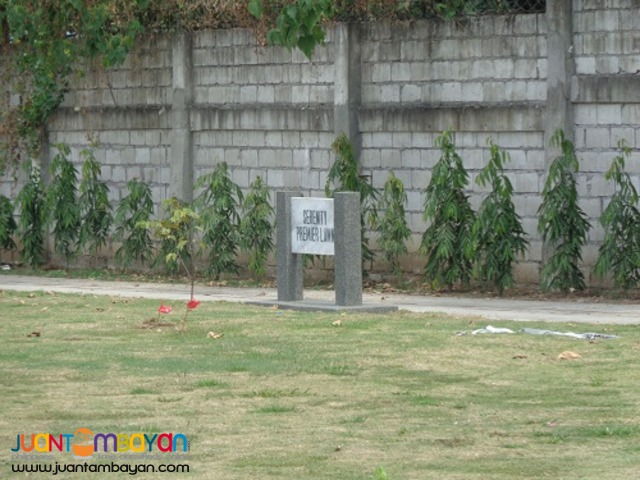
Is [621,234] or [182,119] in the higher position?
[182,119]

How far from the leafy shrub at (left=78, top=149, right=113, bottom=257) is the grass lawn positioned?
229 inches

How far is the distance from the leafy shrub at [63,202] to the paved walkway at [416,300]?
2.57 ft

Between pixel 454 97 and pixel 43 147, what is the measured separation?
6809 millimetres

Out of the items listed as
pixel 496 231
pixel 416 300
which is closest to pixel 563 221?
pixel 496 231

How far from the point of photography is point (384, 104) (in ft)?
58.8

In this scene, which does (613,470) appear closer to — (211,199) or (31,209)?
(211,199)

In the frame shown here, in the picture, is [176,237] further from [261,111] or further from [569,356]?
[569,356]

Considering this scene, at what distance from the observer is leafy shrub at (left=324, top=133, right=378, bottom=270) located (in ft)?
58.5

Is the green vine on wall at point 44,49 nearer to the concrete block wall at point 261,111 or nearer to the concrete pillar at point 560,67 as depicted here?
the concrete block wall at point 261,111

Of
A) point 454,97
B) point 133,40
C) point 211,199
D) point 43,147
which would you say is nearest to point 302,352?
point 454,97

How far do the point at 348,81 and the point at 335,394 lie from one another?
8104 millimetres

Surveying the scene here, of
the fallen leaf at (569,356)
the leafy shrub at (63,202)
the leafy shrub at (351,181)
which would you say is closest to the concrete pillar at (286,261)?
the leafy shrub at (351,181)

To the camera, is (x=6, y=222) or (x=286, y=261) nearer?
(x=286, y=261)

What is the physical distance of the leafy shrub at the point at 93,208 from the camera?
811 inches
